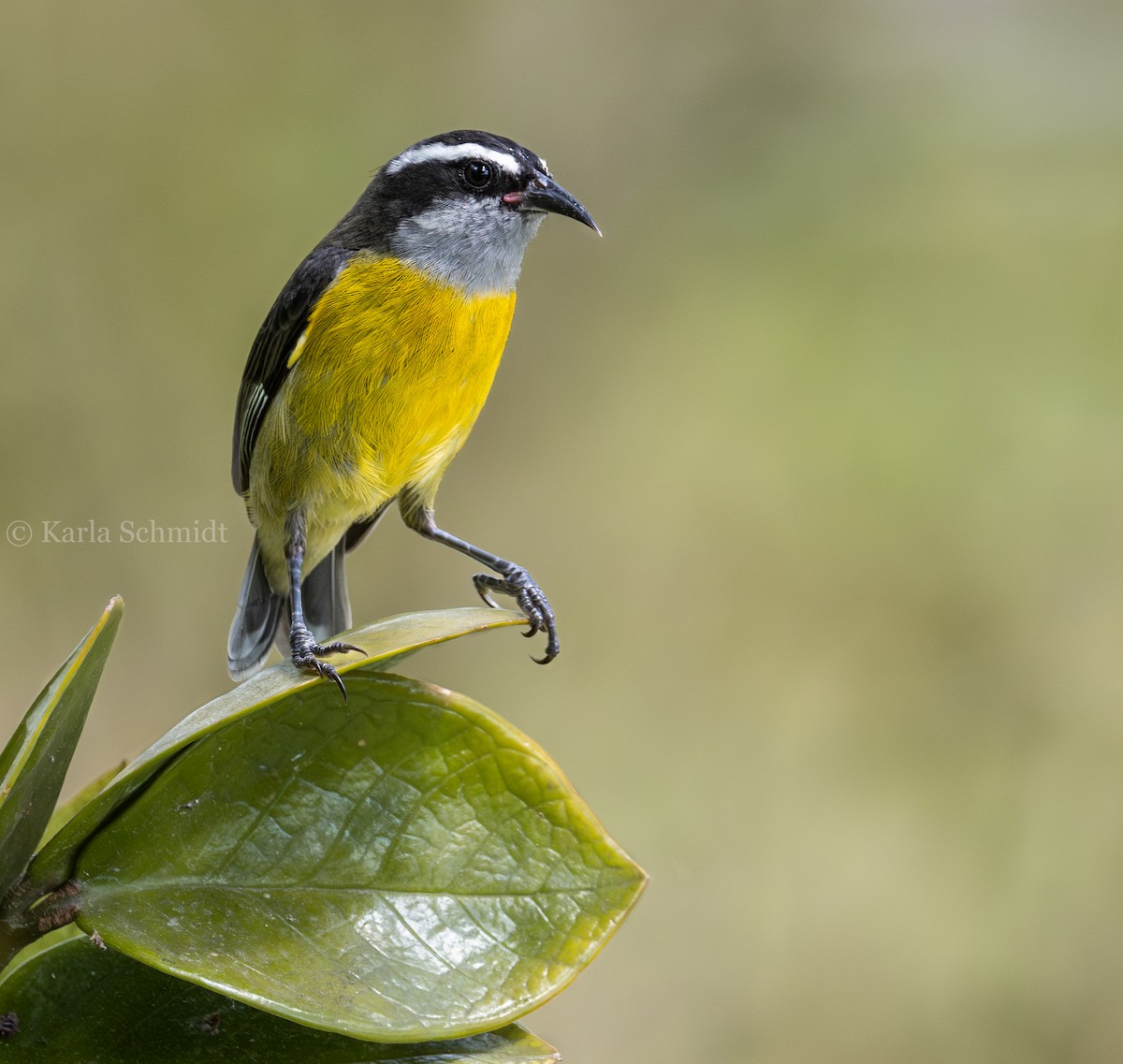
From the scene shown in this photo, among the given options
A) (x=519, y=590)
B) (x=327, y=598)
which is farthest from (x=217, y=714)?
(x=327, y=598)

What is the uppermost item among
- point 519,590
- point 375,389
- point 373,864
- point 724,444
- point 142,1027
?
point 375,389

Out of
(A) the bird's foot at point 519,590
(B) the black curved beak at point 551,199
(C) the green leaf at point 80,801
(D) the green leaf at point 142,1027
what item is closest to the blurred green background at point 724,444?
(A) the bird's foot at point 519,590

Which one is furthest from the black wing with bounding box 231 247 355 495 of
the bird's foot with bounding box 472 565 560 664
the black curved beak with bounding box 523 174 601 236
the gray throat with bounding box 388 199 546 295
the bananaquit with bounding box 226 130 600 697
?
the bird's foot with bounding box 472 565 560 664

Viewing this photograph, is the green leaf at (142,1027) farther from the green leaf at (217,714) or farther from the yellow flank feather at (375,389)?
the yellow flank feather at (375,389)

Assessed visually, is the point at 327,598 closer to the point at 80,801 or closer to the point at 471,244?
the point at 471,244

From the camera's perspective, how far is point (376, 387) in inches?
86.3

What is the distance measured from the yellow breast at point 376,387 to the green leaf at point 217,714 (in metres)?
1.23

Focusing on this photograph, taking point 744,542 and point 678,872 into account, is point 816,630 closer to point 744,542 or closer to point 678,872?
point 744,542

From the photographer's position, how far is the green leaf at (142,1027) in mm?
915

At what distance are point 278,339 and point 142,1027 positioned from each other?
1.72 meters

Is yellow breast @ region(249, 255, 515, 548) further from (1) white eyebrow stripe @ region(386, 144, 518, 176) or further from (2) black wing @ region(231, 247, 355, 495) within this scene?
(1) white eyebrow stripe @ region(386, 144, 518, 176)

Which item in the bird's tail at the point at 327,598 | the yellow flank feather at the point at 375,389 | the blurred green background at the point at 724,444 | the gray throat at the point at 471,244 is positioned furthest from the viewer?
the blurred green background at the point at 724,444

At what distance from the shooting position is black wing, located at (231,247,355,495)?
7.86 feet

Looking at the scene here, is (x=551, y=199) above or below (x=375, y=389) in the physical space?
above
